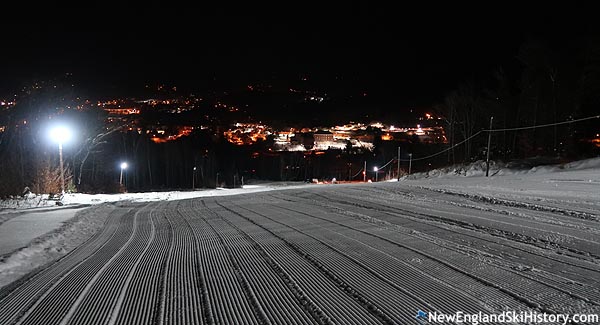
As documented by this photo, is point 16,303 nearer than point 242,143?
Yes

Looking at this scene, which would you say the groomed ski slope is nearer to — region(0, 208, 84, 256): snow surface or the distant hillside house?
region(0, 208, 84, 256): snow surface

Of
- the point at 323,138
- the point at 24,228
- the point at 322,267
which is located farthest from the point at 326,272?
the point at 323,138

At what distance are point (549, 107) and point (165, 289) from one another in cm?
4488

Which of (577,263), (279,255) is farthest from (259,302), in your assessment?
(577,263)

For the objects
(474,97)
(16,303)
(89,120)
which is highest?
(474,97)

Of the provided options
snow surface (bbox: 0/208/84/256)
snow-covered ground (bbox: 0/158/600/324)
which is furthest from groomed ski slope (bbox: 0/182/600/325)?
snow surface (bbox: 0/208/84/256)

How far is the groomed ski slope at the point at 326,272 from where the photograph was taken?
14.5 ft

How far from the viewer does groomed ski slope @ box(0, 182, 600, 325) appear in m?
4.43

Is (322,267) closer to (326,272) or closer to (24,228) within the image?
(326,272)

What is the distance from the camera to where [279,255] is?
7.01m

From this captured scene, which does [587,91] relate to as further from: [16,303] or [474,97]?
[16,303]

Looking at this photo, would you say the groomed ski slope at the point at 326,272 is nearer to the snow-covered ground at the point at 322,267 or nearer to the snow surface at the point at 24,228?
the snow-covered ground at the point at 322,267

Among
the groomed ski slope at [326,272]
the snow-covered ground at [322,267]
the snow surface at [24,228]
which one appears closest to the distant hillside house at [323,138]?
the snow surface at [24,228]

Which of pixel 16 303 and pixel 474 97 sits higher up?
pixel 474 97
